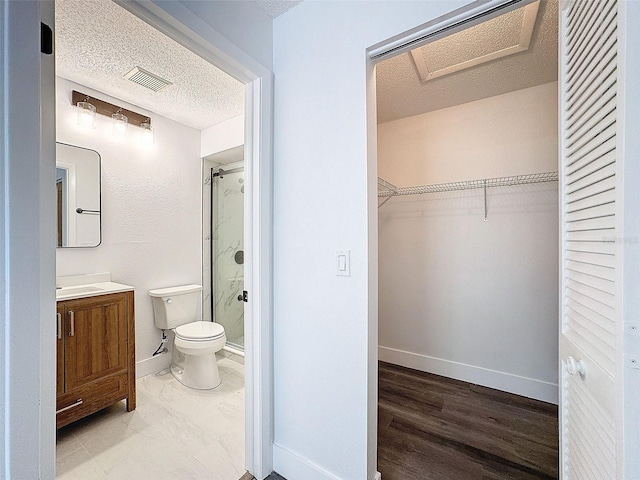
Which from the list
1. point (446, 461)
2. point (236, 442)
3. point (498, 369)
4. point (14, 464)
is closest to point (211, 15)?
point (14, 464)

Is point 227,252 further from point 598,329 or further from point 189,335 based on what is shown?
point 598,329

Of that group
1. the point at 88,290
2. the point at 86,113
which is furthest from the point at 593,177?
the point at 86,113

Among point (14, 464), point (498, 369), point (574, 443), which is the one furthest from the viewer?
point (498, 369)

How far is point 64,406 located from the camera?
5.52ft

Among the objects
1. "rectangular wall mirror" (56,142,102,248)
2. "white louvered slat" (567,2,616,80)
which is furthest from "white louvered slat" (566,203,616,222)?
"rectangular wall mirror" (56,142,102,248)

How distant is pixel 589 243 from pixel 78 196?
2.88 meters

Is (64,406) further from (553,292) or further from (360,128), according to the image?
(553,292)

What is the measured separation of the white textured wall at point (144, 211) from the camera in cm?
220

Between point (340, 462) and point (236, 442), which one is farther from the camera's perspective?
point (236, 442)

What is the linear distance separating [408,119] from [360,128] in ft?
5.64

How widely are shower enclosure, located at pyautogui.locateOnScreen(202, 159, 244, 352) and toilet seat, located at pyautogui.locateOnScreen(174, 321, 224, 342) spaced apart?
1.72ft

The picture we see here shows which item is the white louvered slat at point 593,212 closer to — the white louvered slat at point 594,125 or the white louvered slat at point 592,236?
the white louvered slat at point 592,236

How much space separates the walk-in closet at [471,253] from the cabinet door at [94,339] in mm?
1787

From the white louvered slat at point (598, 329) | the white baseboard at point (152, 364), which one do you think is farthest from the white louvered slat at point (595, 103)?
the white baseboard at point (152, 364)
